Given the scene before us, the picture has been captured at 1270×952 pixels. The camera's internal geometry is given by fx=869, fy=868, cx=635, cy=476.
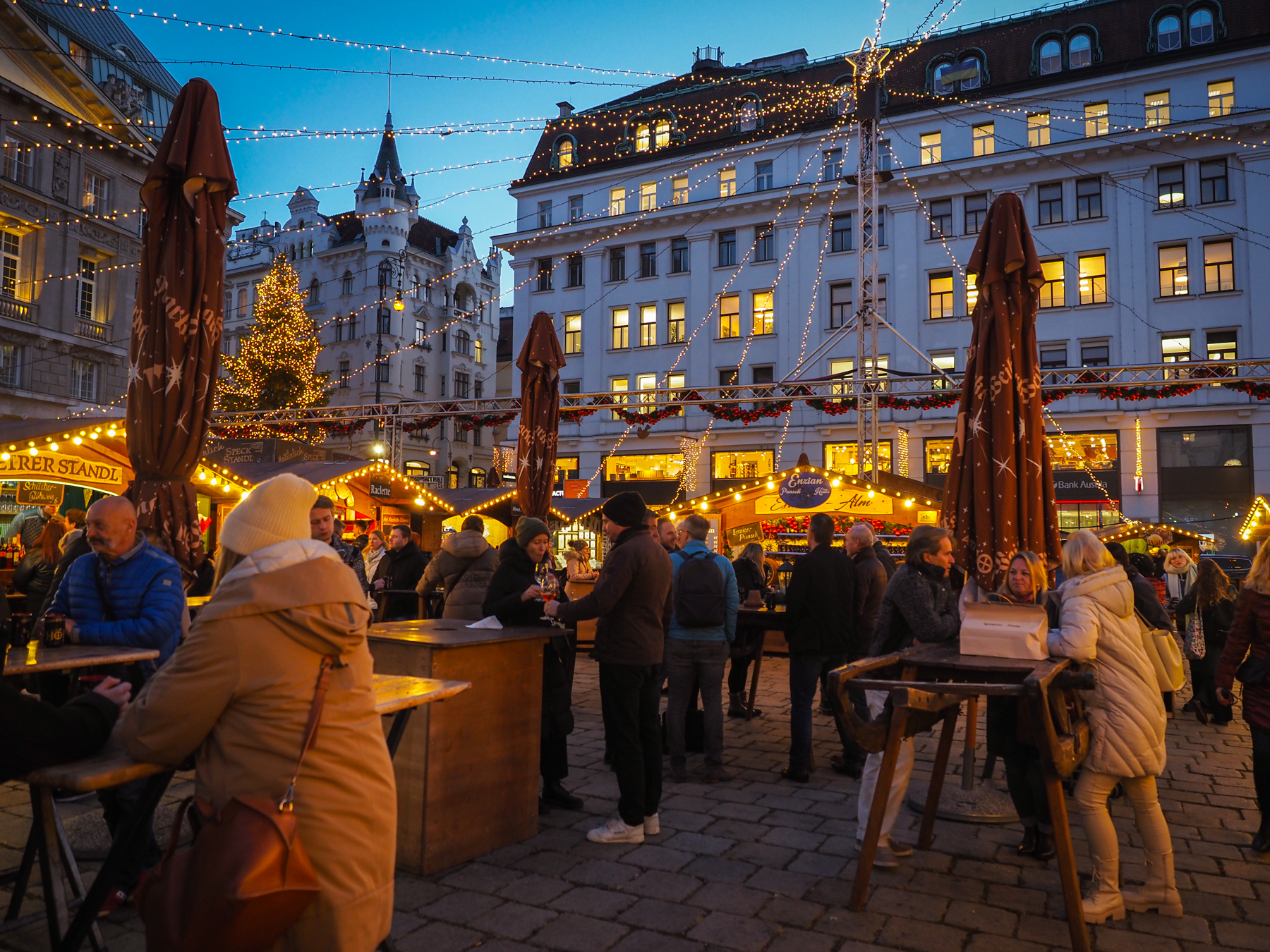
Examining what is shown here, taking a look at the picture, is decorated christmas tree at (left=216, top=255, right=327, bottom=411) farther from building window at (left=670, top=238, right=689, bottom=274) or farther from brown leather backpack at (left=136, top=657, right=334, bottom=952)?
brown leather backpack at (left=136, top=657, right=334, bottom=952)

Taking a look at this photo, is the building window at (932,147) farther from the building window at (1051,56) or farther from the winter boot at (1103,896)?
the winter boot at (1103,896)

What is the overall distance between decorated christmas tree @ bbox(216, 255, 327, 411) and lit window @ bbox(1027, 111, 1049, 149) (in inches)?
1059

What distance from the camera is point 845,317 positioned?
31266 mm

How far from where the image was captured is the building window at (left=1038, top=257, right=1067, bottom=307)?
93.9ft

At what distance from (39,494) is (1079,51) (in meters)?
33.7

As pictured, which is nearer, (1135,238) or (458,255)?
(1135,238)

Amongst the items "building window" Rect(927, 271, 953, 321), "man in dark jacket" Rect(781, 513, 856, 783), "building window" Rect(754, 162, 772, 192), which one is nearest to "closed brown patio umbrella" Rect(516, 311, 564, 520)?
"man in dark jacket" Rect(781, 513, 856, 783)

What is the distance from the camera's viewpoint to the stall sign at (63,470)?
36.3 ft

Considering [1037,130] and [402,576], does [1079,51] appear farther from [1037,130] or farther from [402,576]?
[402,576]

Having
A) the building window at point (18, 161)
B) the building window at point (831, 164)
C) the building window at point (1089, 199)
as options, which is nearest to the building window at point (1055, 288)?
the building window at point (1089, 199)

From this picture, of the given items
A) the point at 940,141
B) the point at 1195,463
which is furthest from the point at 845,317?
the point at 1195,463

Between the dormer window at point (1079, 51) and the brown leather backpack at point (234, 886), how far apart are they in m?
34.8

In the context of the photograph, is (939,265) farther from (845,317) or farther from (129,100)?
(129,100)

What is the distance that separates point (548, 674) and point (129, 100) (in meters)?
35.9
